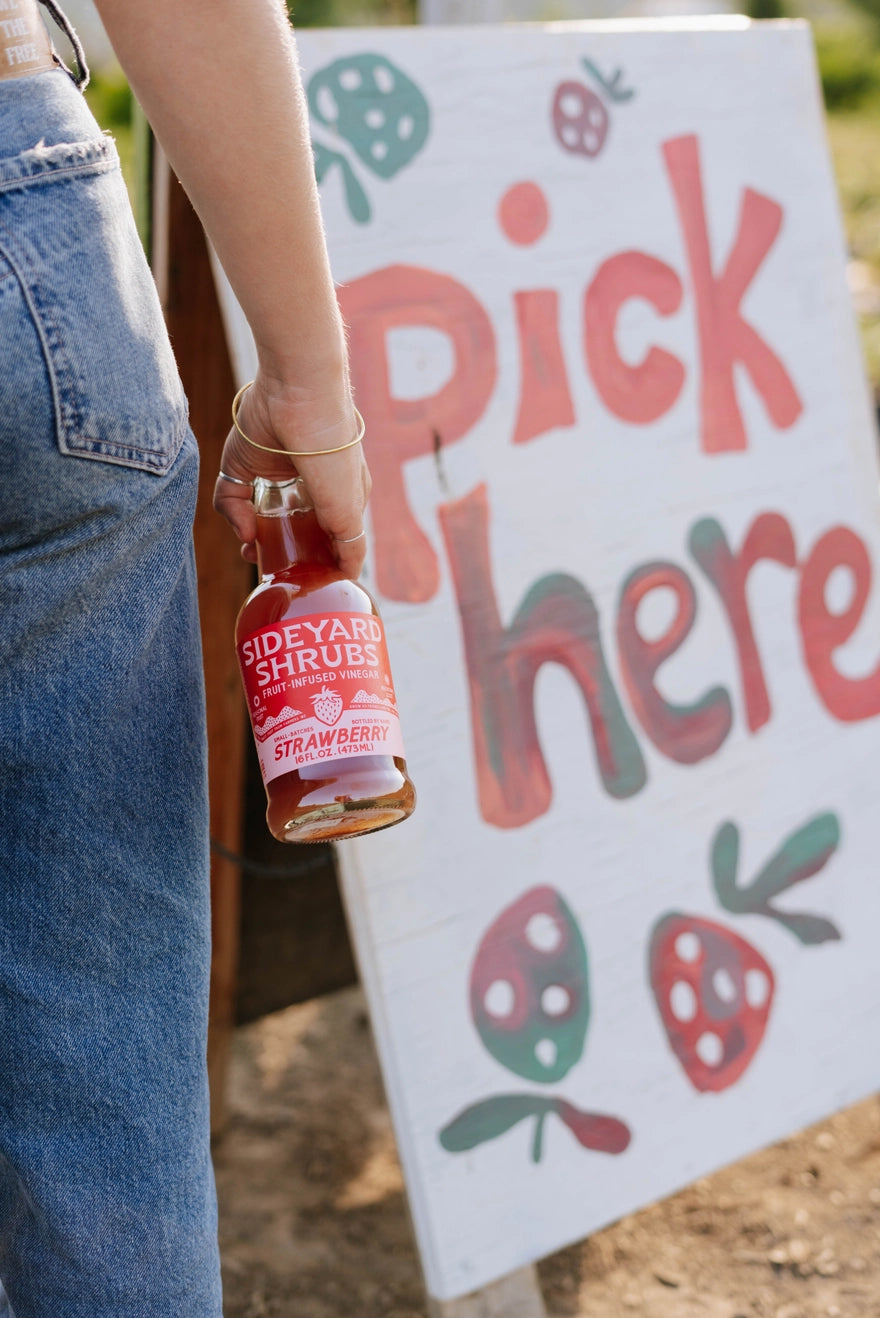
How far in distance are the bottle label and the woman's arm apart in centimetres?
10

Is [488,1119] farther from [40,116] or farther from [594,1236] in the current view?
[40,116]

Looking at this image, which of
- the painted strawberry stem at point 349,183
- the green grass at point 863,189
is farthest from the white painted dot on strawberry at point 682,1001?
the green grass at point 863,189

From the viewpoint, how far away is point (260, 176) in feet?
2.36

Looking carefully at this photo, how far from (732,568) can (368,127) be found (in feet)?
2.22

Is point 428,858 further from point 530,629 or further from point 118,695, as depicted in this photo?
point 118,695

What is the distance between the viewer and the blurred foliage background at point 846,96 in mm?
4661

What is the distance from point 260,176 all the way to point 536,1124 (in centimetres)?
99

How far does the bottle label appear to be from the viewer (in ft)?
2.70

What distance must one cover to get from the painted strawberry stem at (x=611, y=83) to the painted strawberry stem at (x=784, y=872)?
2.97ft

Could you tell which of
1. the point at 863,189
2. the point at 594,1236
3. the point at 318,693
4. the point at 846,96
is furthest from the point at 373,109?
the point at 846,96

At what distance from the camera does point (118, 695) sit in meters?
0.75

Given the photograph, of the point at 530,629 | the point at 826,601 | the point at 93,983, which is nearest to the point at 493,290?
the point at 530,629

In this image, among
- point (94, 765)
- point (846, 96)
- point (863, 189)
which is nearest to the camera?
point (94, 765)

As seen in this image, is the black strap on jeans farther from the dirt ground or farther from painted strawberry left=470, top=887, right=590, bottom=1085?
the dirt ground
